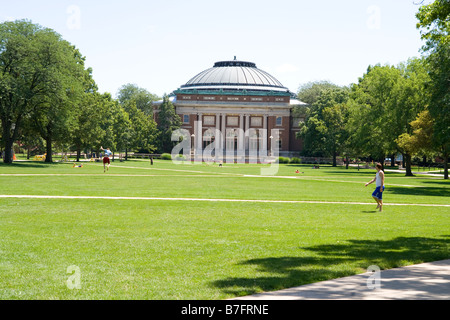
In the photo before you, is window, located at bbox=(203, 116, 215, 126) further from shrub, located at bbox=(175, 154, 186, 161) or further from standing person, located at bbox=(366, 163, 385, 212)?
standing person, located at bbox=(366, 163, 385, 212)

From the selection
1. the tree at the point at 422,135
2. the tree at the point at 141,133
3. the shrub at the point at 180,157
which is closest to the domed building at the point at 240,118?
the shrub at the point at 180,157

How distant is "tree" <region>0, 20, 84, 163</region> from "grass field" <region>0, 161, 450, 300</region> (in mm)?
39206

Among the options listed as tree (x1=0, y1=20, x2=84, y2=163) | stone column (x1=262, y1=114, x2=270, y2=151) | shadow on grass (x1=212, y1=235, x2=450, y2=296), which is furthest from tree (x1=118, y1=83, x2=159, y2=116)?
shadow on grass (x1=212, y1=235, x2=450, y2=296)

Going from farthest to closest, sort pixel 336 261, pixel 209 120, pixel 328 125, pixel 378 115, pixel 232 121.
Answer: pixel 232 121, pixel 209 120, pixel 328 125, pixel 378 115, pixel 336 261

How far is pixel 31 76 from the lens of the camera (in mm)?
59219

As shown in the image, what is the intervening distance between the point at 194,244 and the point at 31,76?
52.7 metres

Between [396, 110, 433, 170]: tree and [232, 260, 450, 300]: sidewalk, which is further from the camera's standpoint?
[396, 110, 433, 170]: tree

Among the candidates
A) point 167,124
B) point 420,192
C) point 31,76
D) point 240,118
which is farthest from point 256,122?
point 420,192

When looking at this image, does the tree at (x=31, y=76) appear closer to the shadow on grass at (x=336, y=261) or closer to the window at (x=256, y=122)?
the shadow on grass at (x=336, y=261)

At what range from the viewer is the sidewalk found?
762 centimetres

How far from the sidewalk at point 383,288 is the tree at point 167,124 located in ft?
376

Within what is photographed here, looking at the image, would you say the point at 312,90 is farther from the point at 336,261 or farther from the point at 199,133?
the point at 336,261
